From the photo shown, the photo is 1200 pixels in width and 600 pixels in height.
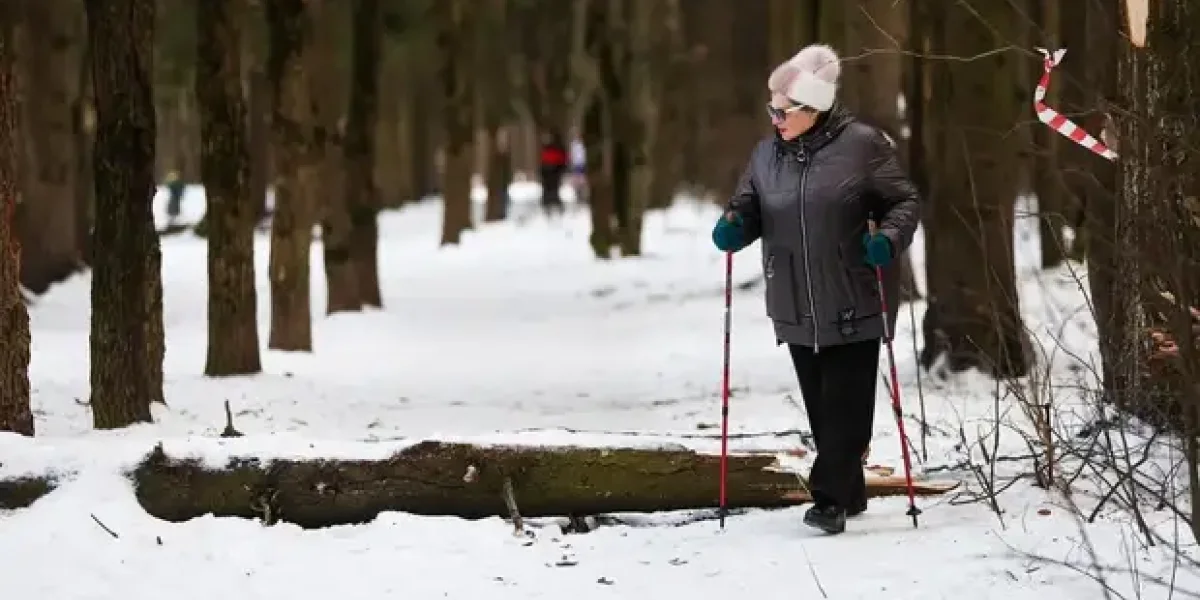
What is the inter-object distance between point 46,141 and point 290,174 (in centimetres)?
673

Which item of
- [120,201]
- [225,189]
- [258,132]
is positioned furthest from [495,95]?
[120,201]

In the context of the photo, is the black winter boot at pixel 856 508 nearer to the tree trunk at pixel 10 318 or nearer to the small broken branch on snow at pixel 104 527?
the small broken branch on snow at pixel 104 527

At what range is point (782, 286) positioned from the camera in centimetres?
573

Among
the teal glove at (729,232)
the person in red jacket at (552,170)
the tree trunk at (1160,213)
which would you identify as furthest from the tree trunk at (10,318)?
the person in red jacket at (552,170)

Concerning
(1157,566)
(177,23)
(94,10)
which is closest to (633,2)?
(177,23)

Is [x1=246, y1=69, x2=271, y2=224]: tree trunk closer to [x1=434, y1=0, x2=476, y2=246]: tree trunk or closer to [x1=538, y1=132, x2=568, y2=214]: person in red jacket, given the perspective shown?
[x1=434, y1=0, x2=476, y2=246]: tree trunk

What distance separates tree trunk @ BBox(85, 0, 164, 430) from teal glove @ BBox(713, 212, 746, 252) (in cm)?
405

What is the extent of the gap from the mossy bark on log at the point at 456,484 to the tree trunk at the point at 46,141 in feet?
42.2

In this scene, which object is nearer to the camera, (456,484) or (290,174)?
(456,484)

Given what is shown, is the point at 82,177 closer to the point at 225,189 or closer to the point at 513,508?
the point at 225,189

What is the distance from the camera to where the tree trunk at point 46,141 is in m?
17.7

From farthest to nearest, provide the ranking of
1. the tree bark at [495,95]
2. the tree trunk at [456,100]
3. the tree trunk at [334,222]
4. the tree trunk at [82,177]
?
the tree bark at [495,95] → the tree trunk at [456,100] → the tree trunk at [82,177] → the tree trunk at [334,222]

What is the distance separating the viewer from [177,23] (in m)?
21.4

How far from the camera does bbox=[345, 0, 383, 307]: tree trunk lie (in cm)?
1683
